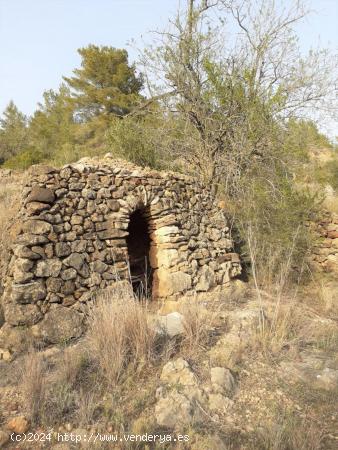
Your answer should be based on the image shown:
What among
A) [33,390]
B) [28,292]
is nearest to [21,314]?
[28,292]

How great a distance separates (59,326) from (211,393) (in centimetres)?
221

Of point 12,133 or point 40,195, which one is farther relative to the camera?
point 12,133

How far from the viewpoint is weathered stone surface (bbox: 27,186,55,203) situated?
4922mm

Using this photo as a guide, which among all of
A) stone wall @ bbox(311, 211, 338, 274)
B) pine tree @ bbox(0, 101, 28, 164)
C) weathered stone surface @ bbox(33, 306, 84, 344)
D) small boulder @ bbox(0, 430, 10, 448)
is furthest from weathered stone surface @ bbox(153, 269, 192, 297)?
pine tree @ bbox(0, 101, 28, 164)

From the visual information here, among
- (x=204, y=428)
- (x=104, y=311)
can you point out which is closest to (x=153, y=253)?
(x=104, y=311)

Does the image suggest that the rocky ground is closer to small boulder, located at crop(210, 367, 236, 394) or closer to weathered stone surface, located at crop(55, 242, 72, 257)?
small boulder, located at crop(210, 367, 236, 394)

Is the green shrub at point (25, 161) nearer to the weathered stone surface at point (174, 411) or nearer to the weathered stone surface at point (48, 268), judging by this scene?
the weathered stone surface at point (48, 268)

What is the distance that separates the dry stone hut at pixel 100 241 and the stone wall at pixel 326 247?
8.54 feet

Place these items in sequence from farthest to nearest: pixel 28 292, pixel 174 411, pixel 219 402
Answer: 1. pixel 28 292
2. pixel 219 402
3. pixel 174 411

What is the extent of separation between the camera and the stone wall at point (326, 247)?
8.49 metres

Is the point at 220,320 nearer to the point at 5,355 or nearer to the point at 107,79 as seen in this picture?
the point at 5,355

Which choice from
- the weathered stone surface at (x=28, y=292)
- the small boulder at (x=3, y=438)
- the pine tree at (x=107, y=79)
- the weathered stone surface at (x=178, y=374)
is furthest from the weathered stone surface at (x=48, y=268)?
the pine tree at (x=107, y=79)

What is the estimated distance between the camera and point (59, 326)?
4430 millimetres

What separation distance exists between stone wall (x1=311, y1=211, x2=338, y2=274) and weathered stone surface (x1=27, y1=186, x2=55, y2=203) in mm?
6191
